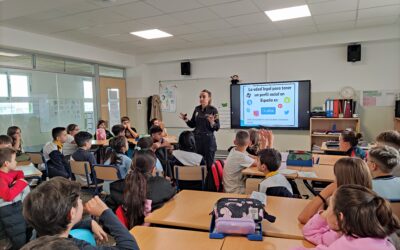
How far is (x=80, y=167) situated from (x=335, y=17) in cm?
463

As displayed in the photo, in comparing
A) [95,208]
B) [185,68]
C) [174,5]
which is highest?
[174,5]

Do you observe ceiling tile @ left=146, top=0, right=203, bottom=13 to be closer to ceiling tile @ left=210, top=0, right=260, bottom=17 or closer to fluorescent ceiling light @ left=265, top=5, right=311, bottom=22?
ceiling tile @ left=210, top=0, right=260, bottom=17

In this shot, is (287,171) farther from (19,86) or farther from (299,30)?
(19,86)

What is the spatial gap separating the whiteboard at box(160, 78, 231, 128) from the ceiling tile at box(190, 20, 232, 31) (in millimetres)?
1854

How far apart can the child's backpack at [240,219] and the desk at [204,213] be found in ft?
0.40

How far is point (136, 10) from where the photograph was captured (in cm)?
A: 418

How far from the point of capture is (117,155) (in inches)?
133

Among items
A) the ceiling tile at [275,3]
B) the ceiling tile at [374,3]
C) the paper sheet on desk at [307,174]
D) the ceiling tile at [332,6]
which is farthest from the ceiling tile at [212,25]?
the paper sheet on desk at [307,174]

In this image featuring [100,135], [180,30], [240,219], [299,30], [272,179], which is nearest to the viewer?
[240,219]

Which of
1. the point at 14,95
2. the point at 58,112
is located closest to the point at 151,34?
the point at 58,112

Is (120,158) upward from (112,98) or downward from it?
downward

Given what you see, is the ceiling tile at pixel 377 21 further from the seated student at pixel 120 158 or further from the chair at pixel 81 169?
the chair at pixel 81 169

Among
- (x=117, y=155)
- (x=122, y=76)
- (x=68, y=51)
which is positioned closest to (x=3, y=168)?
(x=117, y=155)

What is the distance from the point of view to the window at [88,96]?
6702mm
